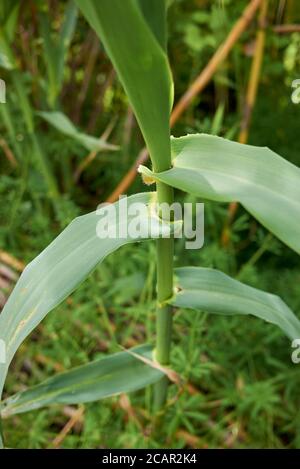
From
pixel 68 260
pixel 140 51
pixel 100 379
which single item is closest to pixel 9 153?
pixel 100 379

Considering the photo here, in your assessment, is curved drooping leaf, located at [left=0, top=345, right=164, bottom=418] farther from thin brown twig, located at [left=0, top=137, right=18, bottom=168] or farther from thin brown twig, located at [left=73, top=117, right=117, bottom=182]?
thin brown twig, located at [left=0, top=137, right=18, bottom=168]

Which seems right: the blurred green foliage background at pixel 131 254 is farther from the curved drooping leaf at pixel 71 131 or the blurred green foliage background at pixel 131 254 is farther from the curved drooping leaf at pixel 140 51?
the curved drooping leaf at pixel 140 51

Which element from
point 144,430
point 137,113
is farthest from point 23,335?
point 144,430

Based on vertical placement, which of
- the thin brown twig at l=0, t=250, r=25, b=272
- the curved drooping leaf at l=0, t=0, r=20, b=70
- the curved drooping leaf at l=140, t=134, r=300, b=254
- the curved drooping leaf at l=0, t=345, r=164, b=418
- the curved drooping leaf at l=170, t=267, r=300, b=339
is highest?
the curved drooping leaf at l=0, t=0, r=20, b=70

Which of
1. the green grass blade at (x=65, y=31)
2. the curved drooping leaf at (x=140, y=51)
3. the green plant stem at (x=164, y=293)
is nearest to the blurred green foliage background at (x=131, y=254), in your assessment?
the green grass blade at (x=65, y=31)

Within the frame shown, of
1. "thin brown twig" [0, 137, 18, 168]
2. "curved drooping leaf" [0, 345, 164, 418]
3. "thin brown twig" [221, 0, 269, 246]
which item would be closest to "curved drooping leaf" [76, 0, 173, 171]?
"curved drooping leaf" [0, 345, 164, 418]

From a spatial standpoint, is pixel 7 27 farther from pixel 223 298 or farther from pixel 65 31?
pixel 223 298
